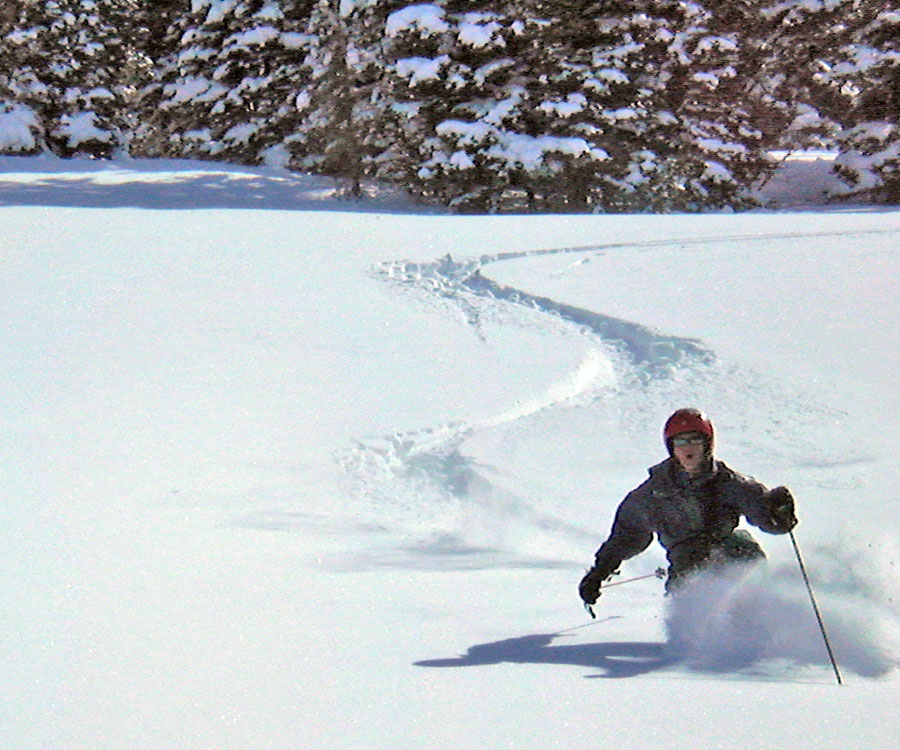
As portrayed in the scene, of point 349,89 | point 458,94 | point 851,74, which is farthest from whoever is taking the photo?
point 349,89

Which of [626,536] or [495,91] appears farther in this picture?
[495,91]

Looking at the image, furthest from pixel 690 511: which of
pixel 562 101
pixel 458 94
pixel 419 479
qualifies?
pixel 458 94

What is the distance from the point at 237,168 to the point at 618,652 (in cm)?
2346

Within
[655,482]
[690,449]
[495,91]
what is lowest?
[655,482]

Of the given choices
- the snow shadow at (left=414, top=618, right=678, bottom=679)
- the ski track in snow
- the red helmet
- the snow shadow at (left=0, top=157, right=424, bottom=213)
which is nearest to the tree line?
the snow shadow at (left=0, top=157, right=424, bottom=213)

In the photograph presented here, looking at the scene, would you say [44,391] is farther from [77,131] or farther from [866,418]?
[77,131]

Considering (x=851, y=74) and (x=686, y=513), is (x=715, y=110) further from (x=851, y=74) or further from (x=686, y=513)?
(x=686, y=513)

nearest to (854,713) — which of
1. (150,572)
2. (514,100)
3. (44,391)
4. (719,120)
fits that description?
(150,572)

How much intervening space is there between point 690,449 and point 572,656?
99 cm

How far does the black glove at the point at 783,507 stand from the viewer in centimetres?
457

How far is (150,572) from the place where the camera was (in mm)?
5105

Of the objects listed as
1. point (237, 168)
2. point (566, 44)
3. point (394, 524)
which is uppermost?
point (566, 44)

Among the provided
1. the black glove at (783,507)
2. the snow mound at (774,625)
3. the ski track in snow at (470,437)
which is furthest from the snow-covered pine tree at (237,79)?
the black glove at (783,507)

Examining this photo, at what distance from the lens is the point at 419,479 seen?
7492 millimetres
